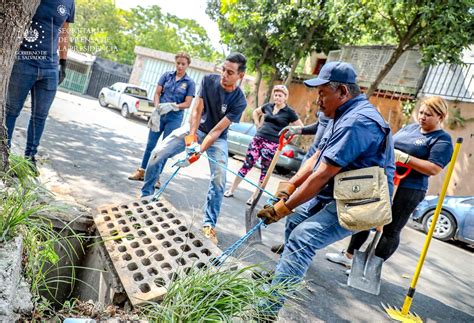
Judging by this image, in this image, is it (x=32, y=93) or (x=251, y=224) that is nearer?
(x=32, y=93)

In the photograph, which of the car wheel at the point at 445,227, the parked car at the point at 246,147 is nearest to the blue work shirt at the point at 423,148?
the car wheel at the point at 445,227

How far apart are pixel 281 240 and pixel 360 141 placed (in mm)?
2366

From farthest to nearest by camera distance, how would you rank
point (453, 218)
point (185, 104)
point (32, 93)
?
point (453, 218)
point (185, 104)
point (32, 93)

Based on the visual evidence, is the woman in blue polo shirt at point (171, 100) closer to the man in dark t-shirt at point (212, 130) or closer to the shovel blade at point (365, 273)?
the man in dark t-shirt at point (212, 130)

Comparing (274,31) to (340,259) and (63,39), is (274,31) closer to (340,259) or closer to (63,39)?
(63,39)

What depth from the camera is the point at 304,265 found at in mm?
2271

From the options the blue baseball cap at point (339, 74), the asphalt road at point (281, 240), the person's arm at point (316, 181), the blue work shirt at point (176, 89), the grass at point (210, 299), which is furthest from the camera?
the blue work shirt at point (176, 89)

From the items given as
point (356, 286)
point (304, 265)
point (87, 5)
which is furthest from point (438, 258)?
point (87, 5)

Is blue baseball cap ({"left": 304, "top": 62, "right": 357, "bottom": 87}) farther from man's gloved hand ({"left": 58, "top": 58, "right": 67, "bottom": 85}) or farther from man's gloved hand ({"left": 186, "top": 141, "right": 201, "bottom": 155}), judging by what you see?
man's gloved hand ({"left": 58, "top": 58, "right": 67, "bottom": 85})

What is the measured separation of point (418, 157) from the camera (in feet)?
10.7

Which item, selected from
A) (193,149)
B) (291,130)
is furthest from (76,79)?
(193,149)

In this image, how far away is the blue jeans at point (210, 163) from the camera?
343cm

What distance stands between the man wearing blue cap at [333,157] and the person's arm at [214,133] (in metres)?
1.33

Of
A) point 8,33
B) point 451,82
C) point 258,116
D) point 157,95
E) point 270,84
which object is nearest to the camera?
point 8,33
